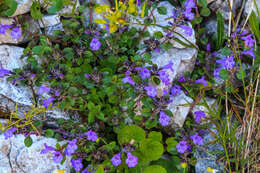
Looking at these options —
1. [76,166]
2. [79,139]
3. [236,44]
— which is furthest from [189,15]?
[76,166]

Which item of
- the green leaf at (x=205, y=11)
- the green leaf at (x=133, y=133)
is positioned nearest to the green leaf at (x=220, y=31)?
the green leaf at (x=205, y=11)

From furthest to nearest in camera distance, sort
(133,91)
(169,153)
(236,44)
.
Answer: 1. (169,153)
2. (236,44)
3. (133,91)

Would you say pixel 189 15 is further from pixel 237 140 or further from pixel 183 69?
pixel 237 140

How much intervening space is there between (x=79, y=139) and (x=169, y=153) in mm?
1031

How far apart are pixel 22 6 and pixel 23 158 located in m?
1.50

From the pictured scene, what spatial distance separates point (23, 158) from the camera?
2.53 metres

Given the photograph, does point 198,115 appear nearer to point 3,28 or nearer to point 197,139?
point 197,139

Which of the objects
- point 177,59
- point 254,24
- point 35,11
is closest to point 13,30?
point 35,11

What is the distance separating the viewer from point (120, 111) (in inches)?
105

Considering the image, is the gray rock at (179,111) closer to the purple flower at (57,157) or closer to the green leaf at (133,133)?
the green leaf at (133,133)

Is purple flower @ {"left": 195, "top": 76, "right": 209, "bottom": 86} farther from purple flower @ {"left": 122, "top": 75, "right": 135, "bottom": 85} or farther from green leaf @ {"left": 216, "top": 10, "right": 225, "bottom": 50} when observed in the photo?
purple flower @ {"left": 122, "top": 75, "right": 135, "bottom": 85}

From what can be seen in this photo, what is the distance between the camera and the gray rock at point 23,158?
2.52m

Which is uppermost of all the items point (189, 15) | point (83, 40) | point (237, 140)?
point (189, 15)

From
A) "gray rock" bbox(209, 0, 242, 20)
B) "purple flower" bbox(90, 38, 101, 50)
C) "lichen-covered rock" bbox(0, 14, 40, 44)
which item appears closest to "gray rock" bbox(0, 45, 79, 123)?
"lichen-covered rock" bbox(0, 14, 40, 44)
